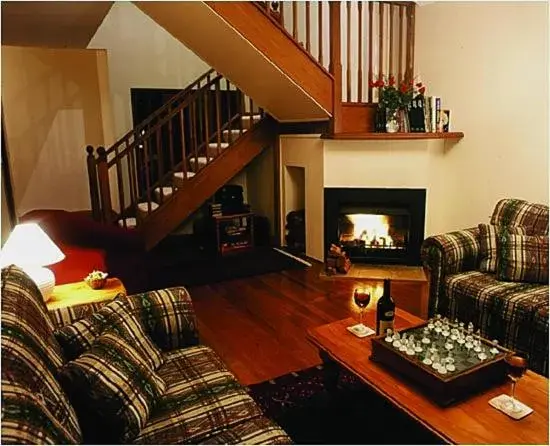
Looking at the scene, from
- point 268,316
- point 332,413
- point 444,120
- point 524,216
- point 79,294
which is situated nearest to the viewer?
point 332,413

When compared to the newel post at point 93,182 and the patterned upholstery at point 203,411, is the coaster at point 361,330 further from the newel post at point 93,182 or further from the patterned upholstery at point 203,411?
the newel post at point 93,182

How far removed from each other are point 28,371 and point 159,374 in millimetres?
700

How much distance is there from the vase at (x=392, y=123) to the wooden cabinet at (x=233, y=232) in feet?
6.56

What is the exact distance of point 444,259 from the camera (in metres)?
3.06

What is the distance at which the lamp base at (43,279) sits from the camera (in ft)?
7.75

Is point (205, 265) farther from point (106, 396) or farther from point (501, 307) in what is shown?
point (106, 396)

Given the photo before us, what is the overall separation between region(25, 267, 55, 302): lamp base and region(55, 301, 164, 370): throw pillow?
1.95ft

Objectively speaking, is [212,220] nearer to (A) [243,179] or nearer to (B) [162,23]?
(A) [243,179]

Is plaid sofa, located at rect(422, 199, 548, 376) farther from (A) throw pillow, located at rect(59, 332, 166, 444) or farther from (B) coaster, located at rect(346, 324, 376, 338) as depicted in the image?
(A) throw pillow, located at rect(59, 332, 166, 444)

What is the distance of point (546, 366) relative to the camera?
8.21 feet

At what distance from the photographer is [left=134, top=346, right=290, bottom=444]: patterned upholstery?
4.99 feet

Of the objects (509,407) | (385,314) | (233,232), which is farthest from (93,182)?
(509,407)

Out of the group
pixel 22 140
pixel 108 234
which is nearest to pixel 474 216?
pixel 108 234

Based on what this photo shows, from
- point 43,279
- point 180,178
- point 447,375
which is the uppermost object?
point 180,178
